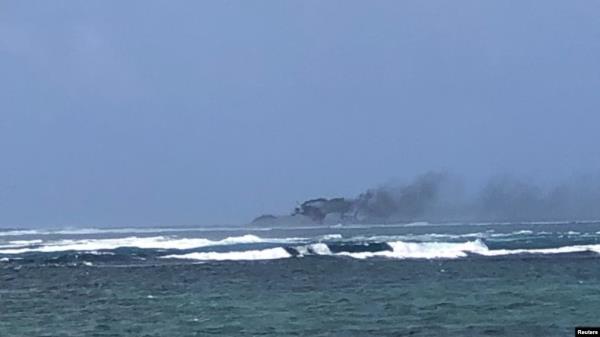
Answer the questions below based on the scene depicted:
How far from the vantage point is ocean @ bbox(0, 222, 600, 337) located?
25891 millimetres

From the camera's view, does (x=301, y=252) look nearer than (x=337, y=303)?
No

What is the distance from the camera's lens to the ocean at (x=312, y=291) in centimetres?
2589

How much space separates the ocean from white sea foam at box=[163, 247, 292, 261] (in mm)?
115

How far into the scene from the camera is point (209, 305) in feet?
102

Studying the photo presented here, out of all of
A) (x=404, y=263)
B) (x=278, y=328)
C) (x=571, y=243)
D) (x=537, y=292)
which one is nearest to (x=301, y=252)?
(x=404, y=263)

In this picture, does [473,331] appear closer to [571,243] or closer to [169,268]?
[169,268]

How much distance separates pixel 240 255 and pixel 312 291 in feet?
62.6

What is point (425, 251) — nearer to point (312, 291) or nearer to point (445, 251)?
point (445, 251)

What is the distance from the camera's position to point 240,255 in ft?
174

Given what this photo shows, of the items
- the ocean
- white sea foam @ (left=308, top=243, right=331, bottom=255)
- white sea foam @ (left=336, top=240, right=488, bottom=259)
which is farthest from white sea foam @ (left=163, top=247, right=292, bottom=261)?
white sea foam @ (left=336, top=240, right=488, bottom=259)

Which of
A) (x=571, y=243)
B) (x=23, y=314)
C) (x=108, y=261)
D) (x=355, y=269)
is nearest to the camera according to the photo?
(x=23, y=314)

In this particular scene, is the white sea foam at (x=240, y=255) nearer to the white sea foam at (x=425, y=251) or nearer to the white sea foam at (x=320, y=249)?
the white sea foam at (x=320, y=249)

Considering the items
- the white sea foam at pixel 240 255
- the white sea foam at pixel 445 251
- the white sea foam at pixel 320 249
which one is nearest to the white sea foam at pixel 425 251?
the white sea foam at pixel 445 251

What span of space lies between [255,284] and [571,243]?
27198 millimetres
